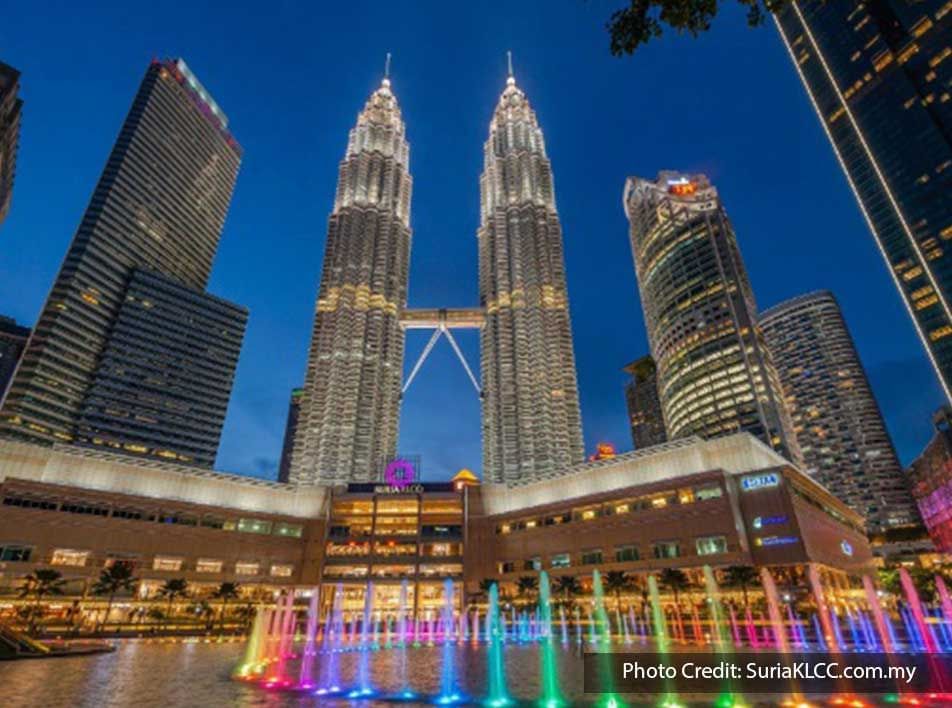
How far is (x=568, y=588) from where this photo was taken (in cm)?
7531

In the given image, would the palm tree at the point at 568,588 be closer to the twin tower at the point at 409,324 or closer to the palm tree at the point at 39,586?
the twin tower at the point at 409,324

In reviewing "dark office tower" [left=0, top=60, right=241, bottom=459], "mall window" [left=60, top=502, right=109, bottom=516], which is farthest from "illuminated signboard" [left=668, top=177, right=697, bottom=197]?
"mall window" [left=60, top=502, right=109, bottom=516]

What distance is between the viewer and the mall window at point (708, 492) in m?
73.2

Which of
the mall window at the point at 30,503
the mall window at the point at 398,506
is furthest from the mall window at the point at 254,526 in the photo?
the mall window at the point at 30,503

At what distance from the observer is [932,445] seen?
15675 cm

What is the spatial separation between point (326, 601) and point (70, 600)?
3986cm

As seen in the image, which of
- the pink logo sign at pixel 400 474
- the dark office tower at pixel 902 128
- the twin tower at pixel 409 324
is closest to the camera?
the pink logo sign at pixel 400 474

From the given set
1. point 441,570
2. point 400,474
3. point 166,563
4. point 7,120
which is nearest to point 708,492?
point 441,570

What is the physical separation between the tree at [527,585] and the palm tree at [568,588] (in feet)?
15.7

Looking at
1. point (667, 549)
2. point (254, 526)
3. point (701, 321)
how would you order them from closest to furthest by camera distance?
point (667, 549) → point (254, 526) → point (701, 321)

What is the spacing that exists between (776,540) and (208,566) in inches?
3516

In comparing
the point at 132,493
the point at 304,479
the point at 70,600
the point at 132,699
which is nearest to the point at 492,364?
the point at 304,479

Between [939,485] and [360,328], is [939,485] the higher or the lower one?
the lower one

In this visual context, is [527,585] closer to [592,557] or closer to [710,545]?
[592,557]
